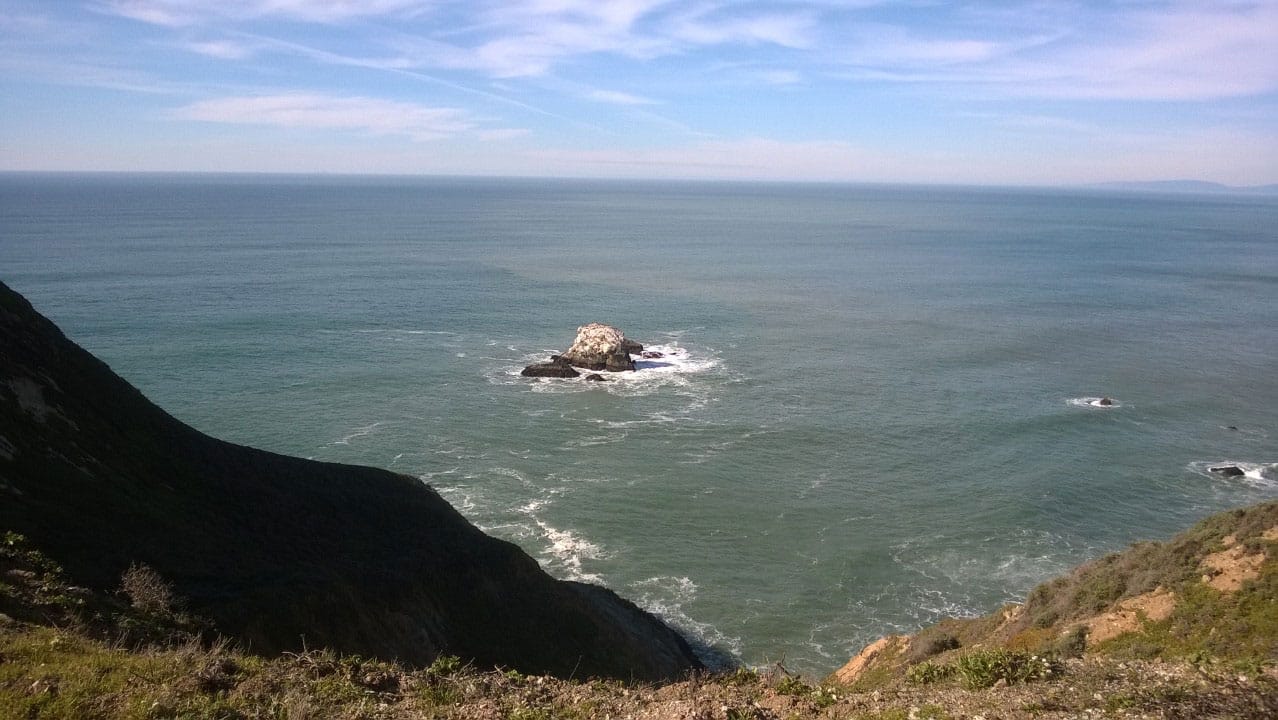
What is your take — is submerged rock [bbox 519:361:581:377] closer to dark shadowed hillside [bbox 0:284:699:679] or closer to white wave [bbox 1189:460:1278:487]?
dark shadowed hillside [bbox 0:284:699:679]

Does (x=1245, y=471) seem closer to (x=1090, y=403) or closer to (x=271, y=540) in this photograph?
(x=1090, y=403)

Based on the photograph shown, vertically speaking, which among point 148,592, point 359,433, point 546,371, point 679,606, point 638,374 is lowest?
point 679,606

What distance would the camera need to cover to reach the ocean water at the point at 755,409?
43.9 m

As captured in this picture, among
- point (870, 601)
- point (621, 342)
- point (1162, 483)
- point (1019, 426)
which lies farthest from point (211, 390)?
point (1162, 483)

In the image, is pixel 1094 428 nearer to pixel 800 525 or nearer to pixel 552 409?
pixel 800 525

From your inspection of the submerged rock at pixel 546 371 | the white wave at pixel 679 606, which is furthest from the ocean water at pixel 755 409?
the submerged rock at pixel 546 371

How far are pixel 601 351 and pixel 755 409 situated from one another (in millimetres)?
20128

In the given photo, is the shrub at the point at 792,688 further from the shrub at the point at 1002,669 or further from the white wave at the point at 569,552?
the white wave at the point at 569,552

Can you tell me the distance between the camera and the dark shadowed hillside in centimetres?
2158

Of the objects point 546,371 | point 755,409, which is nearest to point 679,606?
point 755,409

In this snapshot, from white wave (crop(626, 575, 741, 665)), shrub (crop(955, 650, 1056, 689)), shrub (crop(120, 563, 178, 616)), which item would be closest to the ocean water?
white wave (crop(626, 575, 741, 665))

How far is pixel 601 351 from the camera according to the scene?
8100 centimetres

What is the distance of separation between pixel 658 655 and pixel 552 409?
36947mm

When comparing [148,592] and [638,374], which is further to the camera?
[638,374]
